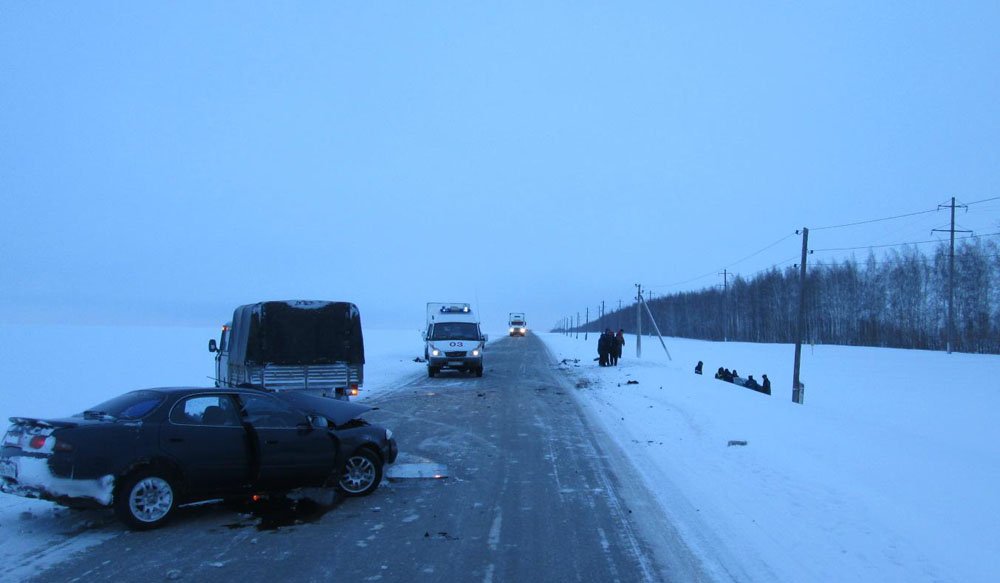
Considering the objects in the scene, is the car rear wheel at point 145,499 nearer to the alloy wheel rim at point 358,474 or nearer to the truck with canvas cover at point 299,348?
the alloy wheel rim at point 358,474

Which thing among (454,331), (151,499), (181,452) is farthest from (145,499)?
(454,331)

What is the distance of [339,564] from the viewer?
5793 millimetres

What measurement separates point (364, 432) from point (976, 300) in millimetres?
66207

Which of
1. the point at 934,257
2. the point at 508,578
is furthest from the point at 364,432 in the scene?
the point at 934,257

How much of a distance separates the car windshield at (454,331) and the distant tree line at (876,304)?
4651cm

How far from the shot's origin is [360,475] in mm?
8500

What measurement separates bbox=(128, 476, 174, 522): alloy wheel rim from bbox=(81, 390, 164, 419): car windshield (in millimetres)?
674

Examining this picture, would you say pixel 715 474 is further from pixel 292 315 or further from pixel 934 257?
pixel 934 257

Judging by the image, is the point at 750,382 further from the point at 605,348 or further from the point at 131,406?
Result: the point at 131,406

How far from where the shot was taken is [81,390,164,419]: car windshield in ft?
23.0

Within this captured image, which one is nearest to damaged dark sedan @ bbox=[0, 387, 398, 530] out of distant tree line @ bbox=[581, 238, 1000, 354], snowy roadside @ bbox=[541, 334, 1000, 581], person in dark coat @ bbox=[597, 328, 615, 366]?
snowy roadside @ bbox=[541, 334, 1000, 581]

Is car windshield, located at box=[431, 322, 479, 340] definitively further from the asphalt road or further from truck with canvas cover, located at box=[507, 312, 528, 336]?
truck with canvas cover, located at box=[507, 312, 528, 336]

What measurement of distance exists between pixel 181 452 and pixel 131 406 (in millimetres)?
755

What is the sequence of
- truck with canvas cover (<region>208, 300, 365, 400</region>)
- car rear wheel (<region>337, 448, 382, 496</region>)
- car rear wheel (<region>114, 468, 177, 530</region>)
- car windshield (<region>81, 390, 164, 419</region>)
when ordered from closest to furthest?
car rear wheel (<region>114, 468, 177, 530</region>)
car windshield (<region>81, 390, 164, 419</region>)
car rear wheel (<region>337, 448, 382, 496</region>)
truck with canvas cover (<region>208, 300, 365, 400</region>)
